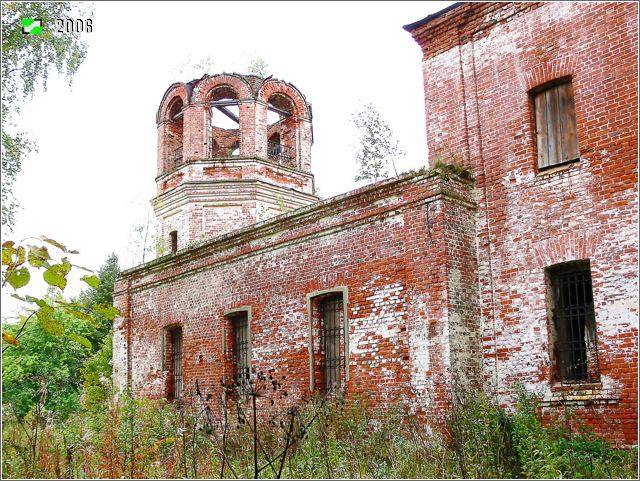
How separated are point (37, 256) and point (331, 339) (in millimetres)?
8410

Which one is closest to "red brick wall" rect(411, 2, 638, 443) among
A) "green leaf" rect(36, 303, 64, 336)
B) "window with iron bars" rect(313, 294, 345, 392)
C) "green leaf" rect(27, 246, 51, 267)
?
"window with iron bars" rect(313, 294, 345, 392)

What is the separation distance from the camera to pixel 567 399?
29.7ft

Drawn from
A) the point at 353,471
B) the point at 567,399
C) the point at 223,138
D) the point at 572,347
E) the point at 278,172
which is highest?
the point at 223,138

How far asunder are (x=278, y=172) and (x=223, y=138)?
3697 millimetres

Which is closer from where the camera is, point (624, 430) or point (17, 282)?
point (17, 282)

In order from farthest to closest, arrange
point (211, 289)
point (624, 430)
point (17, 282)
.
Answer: point (211, 289) < point (624, 430) < point (17, 282)

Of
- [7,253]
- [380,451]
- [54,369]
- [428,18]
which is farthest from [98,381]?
[7,253]

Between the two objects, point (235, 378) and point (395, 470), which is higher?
point (235, 378)

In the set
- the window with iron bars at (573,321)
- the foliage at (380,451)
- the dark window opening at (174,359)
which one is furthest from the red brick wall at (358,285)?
the window with iron bars at (573,321)

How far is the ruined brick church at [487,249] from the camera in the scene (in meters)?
9.16

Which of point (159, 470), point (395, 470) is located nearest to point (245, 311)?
point (159, 470)

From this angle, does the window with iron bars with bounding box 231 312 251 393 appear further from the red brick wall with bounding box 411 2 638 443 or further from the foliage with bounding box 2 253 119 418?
the foliage with bounding box 2 253 119 418

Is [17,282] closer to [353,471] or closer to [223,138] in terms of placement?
[353,471]

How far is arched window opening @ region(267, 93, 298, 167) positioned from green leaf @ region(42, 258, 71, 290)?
17.1 meters
